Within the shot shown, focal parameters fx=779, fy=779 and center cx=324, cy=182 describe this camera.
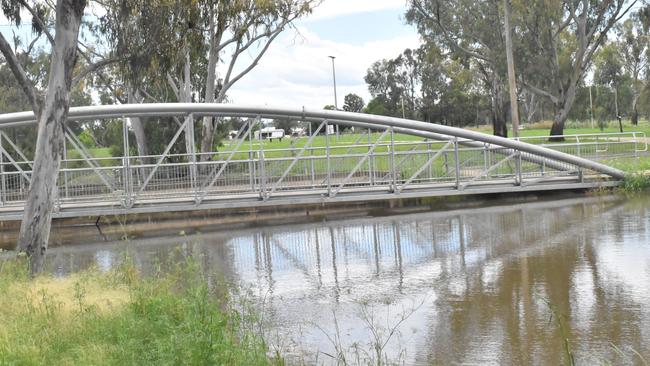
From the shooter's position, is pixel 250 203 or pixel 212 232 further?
pixel 250 203

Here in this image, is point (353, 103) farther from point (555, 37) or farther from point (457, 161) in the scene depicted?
point (457, 161)

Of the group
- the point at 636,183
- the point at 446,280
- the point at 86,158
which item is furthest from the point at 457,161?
the point at 446,280

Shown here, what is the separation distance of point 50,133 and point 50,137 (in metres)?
0.06

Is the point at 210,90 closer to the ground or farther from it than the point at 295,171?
farther from it

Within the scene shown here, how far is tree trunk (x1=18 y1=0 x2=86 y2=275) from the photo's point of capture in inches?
A: 463

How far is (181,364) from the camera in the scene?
627cm

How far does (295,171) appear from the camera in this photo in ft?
80.4

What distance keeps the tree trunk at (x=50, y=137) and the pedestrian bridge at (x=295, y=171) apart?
8171 millimetres

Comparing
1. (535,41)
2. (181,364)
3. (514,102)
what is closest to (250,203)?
(181,364)

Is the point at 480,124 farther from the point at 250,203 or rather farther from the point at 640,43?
the point at 250,203

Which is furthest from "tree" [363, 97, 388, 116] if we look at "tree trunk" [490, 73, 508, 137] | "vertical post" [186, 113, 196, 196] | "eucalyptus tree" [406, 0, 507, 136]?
"vertical post" [186, 113, 196, 196]

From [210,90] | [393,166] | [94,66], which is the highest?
[210,90]

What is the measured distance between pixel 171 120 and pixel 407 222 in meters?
17.0

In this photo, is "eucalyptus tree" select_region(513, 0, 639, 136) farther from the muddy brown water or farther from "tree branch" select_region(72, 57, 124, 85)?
"tree branch" select_region(72, 57, 124, 85)
